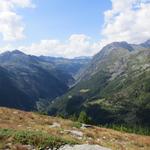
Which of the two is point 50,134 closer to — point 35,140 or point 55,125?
point 35,140

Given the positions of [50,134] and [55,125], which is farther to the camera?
[55,125]

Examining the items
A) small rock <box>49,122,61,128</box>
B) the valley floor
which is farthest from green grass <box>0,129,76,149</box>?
small rock <box>49,122,61,128</box>

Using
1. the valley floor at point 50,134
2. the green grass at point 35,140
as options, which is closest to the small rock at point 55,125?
the valley floor at point 50,134

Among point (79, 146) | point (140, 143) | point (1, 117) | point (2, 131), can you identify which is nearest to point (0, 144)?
point (2, 131)

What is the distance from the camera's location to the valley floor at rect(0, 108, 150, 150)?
23.4 metres

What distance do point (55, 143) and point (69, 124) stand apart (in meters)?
18.7

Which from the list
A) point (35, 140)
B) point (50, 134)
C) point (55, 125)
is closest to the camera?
point (35, 140)

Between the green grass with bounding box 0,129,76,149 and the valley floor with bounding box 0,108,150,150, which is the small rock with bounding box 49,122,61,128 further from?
the green grass with bounding box 0,129,76,149

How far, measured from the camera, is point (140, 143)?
36.2 m

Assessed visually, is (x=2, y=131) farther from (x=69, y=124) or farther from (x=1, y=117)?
(x=69, y=124)

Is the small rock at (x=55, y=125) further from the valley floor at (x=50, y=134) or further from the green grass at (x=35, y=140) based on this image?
the green grass at (x=35, y=140)

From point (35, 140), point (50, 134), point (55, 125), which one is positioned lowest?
point (35, 140)

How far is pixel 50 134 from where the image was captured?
1078 inches

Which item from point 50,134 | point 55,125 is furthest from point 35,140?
point 55,125
